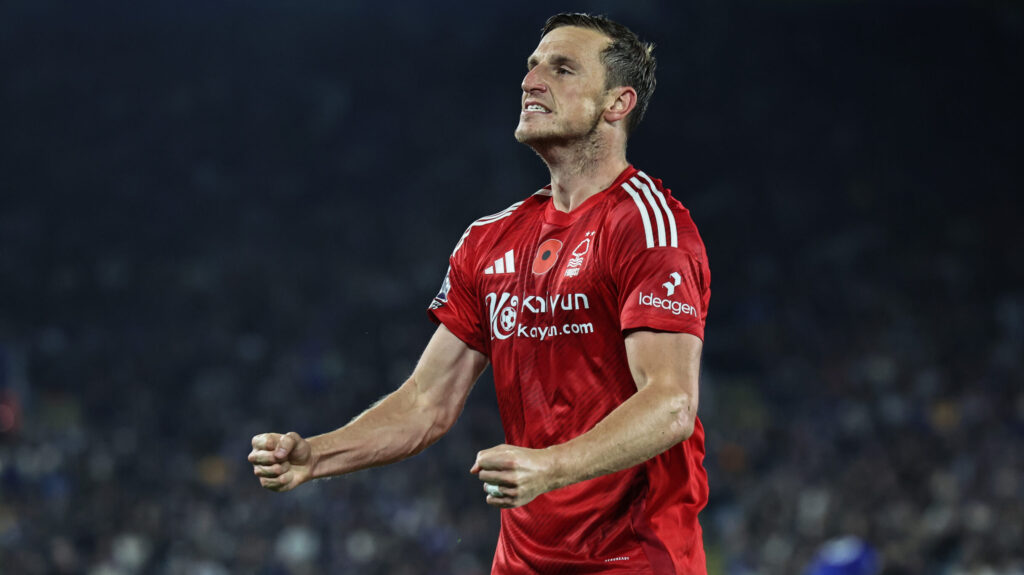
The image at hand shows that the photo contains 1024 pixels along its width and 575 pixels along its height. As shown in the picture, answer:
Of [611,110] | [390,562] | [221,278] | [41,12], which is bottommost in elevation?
[390,562]

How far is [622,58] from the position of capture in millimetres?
3854

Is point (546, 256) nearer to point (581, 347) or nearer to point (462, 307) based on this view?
point (581, 347)

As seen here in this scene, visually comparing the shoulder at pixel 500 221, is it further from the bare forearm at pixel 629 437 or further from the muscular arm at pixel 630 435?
the bare forearm at pixel 629 437

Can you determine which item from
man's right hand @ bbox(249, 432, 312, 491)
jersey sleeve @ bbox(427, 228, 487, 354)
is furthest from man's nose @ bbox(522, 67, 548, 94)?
man's right hand @ bbox(249, 432, 312, 491)

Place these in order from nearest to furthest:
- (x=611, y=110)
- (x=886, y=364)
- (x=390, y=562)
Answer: (x=611, y=110), (x=390, y=562), (x=886, y=364)

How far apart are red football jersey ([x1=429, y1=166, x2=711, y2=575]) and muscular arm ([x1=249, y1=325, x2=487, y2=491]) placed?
0.32 meters

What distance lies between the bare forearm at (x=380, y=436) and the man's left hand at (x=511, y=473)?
97cm

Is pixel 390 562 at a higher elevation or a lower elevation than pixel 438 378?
lower

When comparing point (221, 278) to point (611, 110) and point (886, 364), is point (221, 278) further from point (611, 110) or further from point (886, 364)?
point (611, 110)

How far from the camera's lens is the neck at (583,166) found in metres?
3.77


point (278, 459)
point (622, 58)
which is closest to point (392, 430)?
point (278, 459)

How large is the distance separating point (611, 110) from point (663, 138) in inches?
678

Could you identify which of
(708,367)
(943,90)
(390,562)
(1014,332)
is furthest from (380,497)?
(943,90)

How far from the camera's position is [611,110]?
3801mm
